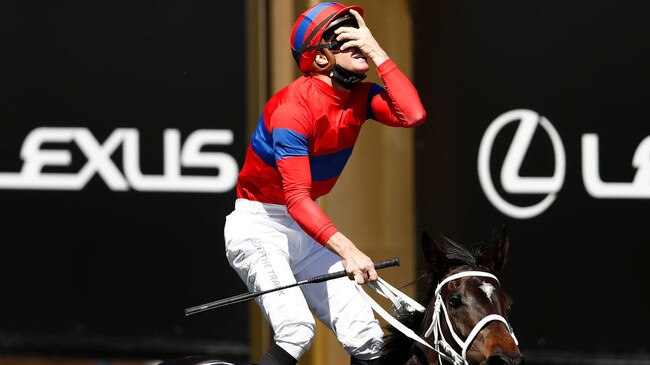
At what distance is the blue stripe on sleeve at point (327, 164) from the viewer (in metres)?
4.91

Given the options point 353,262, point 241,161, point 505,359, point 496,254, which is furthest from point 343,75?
point 241,161

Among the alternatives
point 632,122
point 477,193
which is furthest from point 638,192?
point 477,193

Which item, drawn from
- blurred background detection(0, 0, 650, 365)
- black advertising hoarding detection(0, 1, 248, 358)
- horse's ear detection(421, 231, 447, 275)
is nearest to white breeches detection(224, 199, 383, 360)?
horse's ear detection(421, 231, 447, 275)

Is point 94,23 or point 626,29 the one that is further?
point 94,23

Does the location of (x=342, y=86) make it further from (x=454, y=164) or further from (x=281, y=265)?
(x=454, y=164)

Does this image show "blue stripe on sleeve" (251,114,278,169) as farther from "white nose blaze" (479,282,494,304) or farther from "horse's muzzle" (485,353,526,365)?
"horse's muzzle" (485,353,526,365)

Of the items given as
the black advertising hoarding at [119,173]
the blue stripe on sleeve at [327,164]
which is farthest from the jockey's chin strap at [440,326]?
the black advertising hoarding at [119,173]

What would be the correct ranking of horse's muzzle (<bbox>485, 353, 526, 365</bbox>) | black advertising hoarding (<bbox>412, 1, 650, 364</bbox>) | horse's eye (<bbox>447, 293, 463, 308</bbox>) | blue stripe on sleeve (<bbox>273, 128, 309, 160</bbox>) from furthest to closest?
1. black advertising hoarding (<bbox>412, 1, 650, 364</bbox>)
2. blue stripe on sleeve (<bbox>273, 128, 309, 160</bbox>)
3. horse's eye (<bbox>447, 293, 463, 308</bbox>)
4. horse's muzzle (<bbox>485, 353, 526, 365</bbox>)

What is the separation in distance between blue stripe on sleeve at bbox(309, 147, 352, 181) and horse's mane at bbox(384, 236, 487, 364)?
516 mm

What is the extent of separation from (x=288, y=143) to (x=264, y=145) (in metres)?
0.26

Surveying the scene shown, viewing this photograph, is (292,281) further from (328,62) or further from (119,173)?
(119,173)

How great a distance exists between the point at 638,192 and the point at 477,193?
2.83 ft

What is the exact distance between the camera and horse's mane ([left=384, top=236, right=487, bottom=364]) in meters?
4.55

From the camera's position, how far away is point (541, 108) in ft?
23.3
